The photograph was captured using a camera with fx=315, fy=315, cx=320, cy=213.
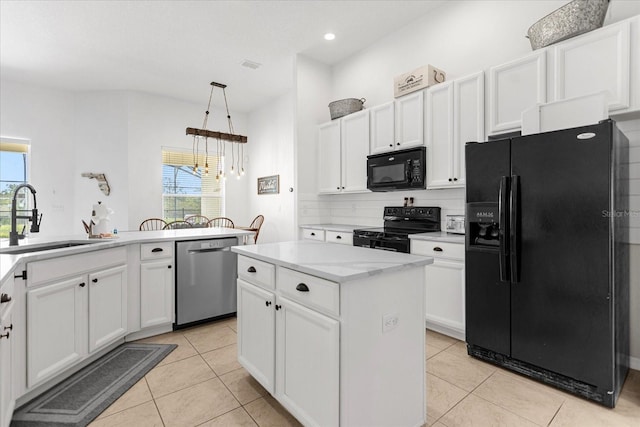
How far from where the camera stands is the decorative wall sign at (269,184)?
5.84 meters

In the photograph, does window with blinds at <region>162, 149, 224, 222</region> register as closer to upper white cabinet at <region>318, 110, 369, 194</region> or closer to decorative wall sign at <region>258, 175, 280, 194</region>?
decorative wall sign at <region>258, 175, 280, 194</region>

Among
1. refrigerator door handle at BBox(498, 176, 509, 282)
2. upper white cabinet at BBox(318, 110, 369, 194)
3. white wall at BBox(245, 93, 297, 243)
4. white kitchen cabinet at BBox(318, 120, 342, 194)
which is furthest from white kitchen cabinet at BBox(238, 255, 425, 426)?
white wall at BBox(245, 93, 297, 243)

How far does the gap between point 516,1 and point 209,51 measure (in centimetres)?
347

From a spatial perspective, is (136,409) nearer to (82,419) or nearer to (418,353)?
(82,419)

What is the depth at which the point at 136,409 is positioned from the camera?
1.82 metres

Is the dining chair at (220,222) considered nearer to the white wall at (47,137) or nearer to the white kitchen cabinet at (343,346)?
the white wall at (47,137)

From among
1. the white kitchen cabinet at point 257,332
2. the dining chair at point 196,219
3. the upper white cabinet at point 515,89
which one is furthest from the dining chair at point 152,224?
the upper white cabinet at point 515,89

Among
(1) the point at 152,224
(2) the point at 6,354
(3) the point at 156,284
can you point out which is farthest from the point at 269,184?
(2) the point at 6,354

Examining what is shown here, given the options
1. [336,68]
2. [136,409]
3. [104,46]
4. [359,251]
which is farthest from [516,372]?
[104,46]

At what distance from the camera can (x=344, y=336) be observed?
50.7 inches

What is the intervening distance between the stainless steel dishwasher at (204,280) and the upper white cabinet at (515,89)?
2.68 meters

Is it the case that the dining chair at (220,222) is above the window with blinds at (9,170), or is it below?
below

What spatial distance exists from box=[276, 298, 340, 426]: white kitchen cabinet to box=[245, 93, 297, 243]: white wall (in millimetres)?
3561

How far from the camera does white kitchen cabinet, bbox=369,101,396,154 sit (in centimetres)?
350
